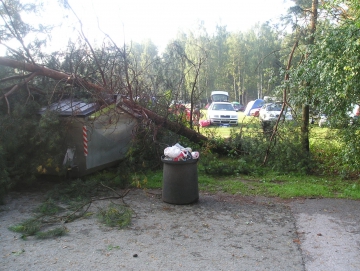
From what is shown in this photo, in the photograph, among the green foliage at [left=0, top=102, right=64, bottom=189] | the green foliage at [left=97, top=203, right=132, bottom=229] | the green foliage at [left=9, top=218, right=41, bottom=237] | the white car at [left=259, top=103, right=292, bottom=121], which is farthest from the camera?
the white car at [left=259, top=103, right=292, bottom=121]

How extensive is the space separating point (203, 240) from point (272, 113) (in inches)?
239

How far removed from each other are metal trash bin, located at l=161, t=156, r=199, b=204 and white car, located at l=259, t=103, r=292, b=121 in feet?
13.0

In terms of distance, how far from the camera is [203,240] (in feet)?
15.4

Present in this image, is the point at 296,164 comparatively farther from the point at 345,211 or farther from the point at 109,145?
the point at 109,145

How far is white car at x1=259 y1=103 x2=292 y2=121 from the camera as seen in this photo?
9.14 m

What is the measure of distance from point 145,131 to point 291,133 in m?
3.83

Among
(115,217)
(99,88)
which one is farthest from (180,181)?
(99,88)

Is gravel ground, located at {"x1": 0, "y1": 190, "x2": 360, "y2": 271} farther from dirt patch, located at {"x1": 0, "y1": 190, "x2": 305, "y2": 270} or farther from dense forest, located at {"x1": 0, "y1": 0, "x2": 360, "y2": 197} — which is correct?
dense forest, located at {"x1": 0, "y1": 0, "x2": 360, "y2": 197}

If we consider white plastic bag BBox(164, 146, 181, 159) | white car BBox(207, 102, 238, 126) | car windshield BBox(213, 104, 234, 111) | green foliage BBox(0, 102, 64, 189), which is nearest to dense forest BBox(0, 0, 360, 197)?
green foliage BBox(0, 102, 64, 189)

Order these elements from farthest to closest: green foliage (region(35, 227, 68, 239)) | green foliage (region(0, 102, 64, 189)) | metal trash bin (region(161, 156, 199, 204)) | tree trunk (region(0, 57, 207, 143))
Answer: tree trunk (region(0, 57, 207, 143))
green foliage (region(0, 102, 64, 189))
metal trash bin (region(161, 156, 199, 204))
green foliage (region(35, 227, 68, 239))

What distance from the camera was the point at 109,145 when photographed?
871cm

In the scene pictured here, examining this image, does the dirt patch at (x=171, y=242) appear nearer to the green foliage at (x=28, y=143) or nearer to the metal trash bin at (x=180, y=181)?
the metal trash bin at (x=180, y=181)

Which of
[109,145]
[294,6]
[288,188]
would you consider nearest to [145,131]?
[109,145]

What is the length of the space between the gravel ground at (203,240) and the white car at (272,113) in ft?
10.6
